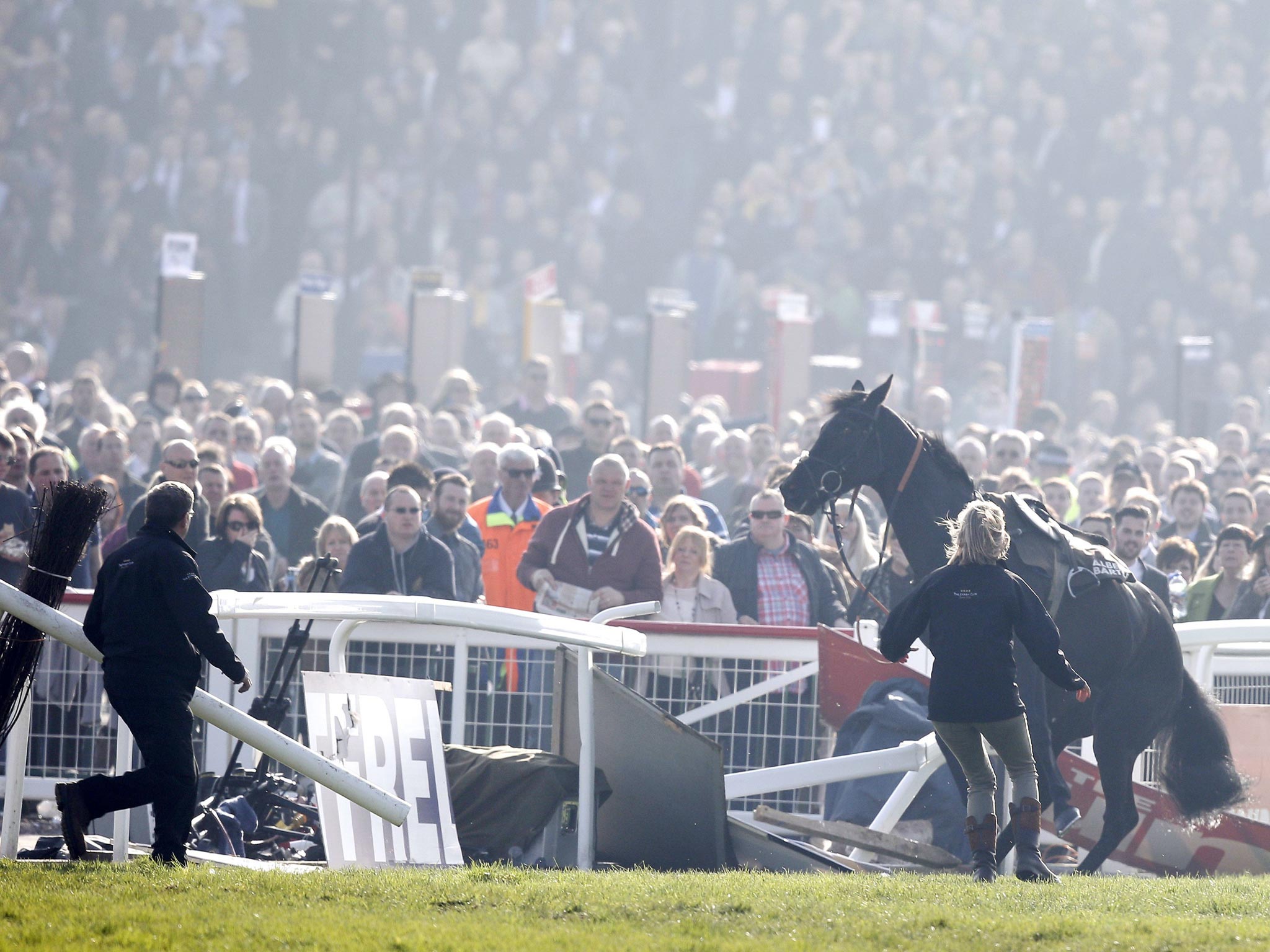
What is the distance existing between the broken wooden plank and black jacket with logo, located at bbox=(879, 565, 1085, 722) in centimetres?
65

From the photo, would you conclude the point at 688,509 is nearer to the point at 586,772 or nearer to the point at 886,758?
the point at 886,758

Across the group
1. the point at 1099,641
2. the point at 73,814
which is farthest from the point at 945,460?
the point at 73,814

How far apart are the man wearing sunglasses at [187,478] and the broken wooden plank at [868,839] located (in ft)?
12.6

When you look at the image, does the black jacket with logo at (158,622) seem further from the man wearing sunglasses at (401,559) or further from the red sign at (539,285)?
the red sign at (539,285)

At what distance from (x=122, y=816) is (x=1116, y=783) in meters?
3.66

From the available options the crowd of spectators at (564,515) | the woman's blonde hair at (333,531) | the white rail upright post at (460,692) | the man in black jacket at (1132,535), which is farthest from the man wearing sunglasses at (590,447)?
the white rail upright post at (460,692)

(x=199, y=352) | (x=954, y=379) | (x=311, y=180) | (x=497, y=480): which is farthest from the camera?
(x=311, y=180)

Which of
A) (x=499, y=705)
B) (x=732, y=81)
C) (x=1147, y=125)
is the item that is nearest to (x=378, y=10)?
(x=732, y=81)

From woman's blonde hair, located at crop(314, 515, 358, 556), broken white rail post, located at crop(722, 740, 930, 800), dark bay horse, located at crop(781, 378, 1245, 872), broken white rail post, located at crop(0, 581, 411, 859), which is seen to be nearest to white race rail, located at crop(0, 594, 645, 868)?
broken white rail post, located at crop(0, 581, 411, 859)

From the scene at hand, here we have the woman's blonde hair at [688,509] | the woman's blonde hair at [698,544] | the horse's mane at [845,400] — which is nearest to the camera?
the horse's mane at [845,400]

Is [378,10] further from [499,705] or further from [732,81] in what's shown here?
[499,705]

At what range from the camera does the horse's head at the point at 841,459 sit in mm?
7520

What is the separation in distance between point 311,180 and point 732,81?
17.5 ft

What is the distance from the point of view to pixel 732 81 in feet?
76.9
